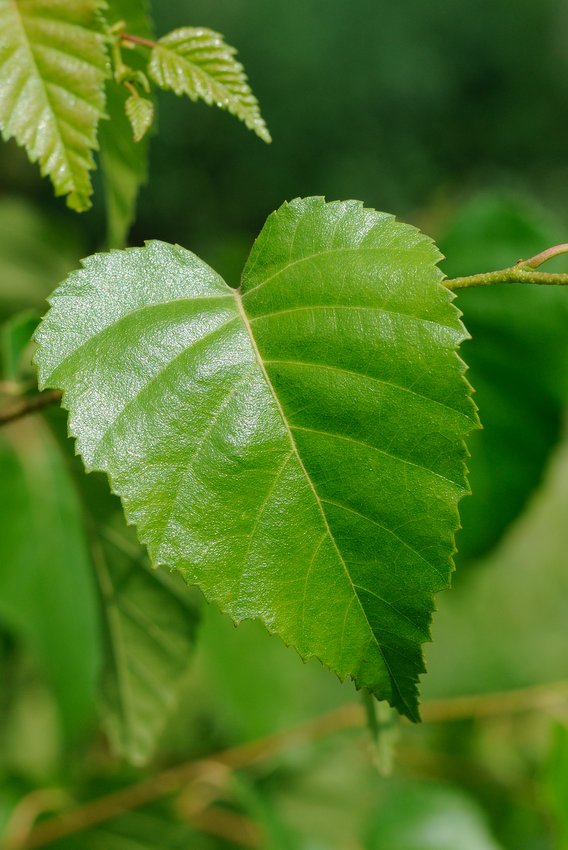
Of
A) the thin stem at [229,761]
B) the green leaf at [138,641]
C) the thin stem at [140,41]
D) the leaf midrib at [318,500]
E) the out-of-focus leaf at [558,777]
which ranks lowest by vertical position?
the thin stem at [229,761]

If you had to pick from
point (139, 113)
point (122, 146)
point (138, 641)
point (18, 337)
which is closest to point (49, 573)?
point (138, 641)

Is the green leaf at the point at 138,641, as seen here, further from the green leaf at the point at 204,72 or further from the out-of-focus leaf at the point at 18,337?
the green leaf at the point at 204,72

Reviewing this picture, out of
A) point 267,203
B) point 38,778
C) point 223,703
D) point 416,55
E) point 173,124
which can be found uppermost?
point 416,55

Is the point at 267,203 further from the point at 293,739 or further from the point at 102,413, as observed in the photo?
the point at 102,413

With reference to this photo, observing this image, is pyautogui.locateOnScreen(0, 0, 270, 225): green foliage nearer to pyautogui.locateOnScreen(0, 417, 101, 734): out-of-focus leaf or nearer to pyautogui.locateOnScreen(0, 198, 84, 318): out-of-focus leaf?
pyautogui.locateOnScreen(0, 417, 101, 734): out-of-focus leaf

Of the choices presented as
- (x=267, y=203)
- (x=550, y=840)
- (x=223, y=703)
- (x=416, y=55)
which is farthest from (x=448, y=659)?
(x=416, y=55)

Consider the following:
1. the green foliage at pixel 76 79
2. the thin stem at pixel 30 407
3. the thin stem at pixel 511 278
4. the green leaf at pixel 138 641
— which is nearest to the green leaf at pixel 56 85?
the green foliage at pixel 76 79
